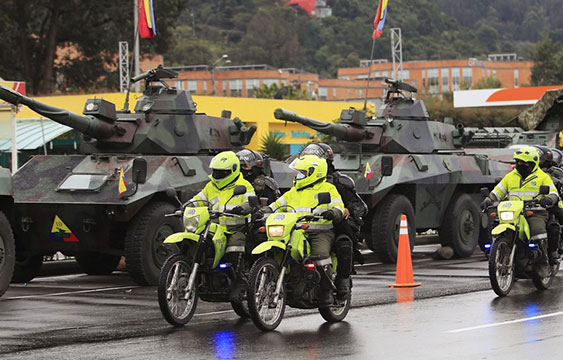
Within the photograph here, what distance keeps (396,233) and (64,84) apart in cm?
4016

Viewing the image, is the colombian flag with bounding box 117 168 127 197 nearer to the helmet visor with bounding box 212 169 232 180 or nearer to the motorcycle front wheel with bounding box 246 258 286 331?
the helmet visor with bounding box 212 169 232 180

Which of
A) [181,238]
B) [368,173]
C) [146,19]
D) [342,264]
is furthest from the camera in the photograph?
[146,19]

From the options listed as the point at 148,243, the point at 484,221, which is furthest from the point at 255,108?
the point at 148,243

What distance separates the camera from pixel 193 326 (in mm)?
12273

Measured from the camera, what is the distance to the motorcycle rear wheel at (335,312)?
40.6 feet

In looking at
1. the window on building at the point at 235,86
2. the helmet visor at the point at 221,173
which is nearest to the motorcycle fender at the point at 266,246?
the helmet visor at the point at 221,173

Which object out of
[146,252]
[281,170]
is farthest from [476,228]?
[146,252]

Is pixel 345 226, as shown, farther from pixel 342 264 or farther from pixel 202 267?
pixel 202 267

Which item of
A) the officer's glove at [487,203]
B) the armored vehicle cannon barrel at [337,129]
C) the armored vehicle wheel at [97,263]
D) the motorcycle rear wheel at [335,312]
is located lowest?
the armored vehicle wheel at [97,263]

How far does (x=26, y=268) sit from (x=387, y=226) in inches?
229

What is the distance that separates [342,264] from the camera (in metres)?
12.4

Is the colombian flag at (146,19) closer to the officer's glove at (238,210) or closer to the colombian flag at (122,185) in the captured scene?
the colombian flag at (122,185)

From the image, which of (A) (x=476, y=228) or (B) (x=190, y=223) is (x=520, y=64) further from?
(B) (x=190, y=223)

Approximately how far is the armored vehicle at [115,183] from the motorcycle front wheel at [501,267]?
496 cm
